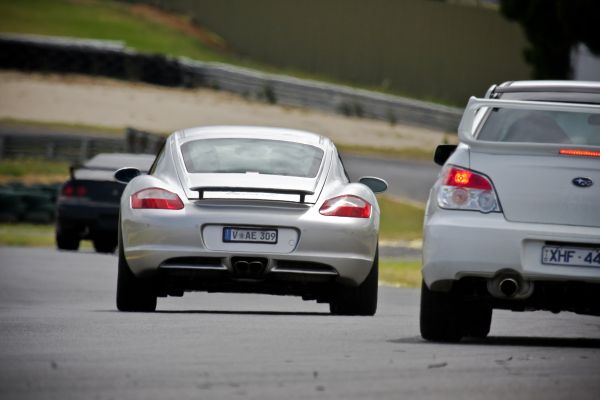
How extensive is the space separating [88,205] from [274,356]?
44.5ft

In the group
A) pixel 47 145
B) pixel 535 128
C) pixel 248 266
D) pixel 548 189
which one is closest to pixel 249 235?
pixel 248 266

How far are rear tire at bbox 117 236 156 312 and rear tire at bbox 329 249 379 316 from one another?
4.33 feet

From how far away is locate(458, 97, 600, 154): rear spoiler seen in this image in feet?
32.8

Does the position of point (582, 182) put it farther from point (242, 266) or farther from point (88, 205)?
point (88, 205)

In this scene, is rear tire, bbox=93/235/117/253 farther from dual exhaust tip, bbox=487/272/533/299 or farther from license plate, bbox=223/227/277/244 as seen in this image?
dual exhaust tip, bbox=487/272/533/299

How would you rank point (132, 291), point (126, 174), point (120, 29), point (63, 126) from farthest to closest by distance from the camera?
1. point (120, 29)
2. point (63, 126)
3. point (126, 174)
4. point (132, 291)

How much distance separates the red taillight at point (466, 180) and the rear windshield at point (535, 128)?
59 centimetres

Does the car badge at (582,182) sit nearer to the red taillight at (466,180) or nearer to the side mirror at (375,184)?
the red taillight at (466,180)

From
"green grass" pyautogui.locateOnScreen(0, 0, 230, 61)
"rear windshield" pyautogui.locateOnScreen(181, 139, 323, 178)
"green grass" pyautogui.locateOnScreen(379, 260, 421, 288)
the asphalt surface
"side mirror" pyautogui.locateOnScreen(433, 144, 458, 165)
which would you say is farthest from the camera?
"green grass" pyautogui.locateOnScreen(0, 0, 230, 61)

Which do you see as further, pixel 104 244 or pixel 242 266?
pixel 104 244

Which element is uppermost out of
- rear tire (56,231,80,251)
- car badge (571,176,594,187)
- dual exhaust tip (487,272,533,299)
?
car badge (571,176,594,187)

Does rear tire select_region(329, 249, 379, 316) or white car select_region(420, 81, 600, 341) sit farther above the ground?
white car select_region(420, 81, 600, 341)

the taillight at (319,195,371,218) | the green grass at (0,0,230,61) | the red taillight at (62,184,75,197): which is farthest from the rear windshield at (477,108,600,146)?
the green grass at (0,0,230,61)

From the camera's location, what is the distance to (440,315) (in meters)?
10.2
